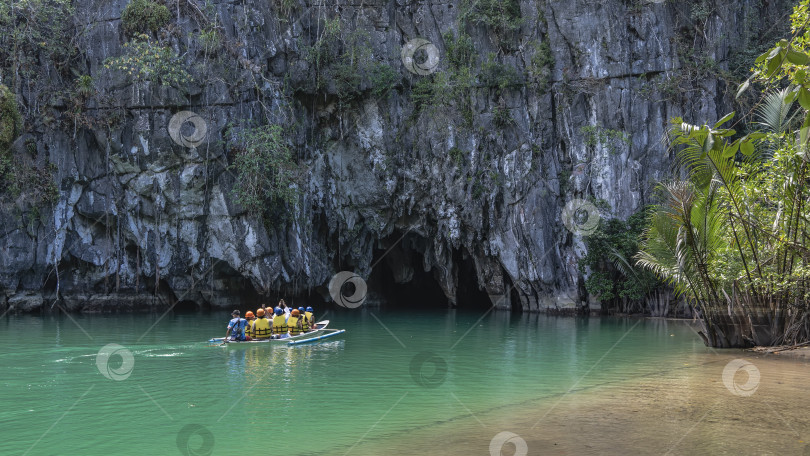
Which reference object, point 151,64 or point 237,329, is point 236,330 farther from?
point 151,64

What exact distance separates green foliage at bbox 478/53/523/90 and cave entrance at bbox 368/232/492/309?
737 cm

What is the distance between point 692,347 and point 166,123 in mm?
19181

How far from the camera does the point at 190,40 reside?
25812 mm

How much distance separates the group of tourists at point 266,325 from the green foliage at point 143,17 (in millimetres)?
13545

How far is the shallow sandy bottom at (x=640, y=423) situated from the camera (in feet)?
22.2

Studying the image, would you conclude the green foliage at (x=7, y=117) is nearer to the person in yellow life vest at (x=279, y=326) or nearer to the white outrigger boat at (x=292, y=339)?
the white outrigger boat at (x=292, y=339)

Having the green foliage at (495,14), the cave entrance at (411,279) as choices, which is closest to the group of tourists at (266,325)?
the cave entrance at (411,279)

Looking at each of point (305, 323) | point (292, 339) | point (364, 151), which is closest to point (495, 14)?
point (364, 151)

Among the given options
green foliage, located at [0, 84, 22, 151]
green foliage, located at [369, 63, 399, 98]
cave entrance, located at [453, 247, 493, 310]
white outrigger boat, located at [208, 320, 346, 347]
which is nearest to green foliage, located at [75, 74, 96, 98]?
green foliage, located at [0, 84, 22, 151]

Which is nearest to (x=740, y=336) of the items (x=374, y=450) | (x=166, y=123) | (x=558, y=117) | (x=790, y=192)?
(x=790, y=192)

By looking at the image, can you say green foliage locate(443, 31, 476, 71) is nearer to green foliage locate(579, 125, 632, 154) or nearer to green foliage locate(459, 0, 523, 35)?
green foliage locate(459, 0, 523, 35)

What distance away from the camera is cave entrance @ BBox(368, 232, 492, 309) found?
31.8m

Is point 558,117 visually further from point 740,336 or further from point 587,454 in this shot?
point 587,454

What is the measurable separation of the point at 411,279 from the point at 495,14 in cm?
1326
